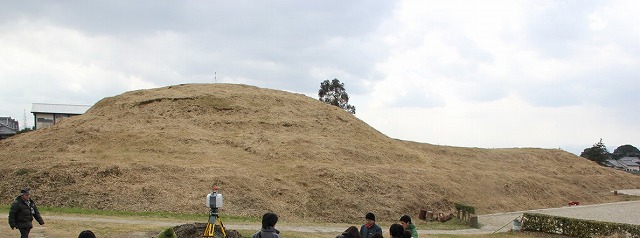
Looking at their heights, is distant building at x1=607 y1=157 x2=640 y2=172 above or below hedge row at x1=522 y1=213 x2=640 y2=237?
above

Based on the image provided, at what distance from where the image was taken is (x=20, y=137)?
36469 mm

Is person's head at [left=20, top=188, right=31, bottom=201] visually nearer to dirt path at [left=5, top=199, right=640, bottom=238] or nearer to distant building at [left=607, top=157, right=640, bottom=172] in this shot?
dirt path at [left=5, top=199, right=640, bottom=238]

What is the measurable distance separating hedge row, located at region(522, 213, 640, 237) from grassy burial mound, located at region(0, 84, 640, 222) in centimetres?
742

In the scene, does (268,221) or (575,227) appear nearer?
(268,221)

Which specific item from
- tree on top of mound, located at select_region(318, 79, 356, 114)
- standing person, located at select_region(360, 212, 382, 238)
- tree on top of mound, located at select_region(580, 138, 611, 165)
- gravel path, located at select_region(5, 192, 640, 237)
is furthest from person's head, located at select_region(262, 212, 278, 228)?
tree on top of mound, located at select_region(580, 138, 611, 165)

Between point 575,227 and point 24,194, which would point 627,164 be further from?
point 24,194

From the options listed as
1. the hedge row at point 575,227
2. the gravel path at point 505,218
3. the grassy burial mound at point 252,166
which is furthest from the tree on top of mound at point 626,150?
the hedge row at point 575,227

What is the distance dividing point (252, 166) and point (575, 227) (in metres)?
16.9

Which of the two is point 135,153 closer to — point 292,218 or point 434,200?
point 292,218

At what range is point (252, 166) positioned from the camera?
30047 mm

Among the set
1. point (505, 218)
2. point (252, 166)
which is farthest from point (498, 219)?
point (252, 166)

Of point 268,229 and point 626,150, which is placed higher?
point 626,150

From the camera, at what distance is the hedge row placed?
695 inches

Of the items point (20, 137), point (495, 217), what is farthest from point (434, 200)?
point (20, 137)
